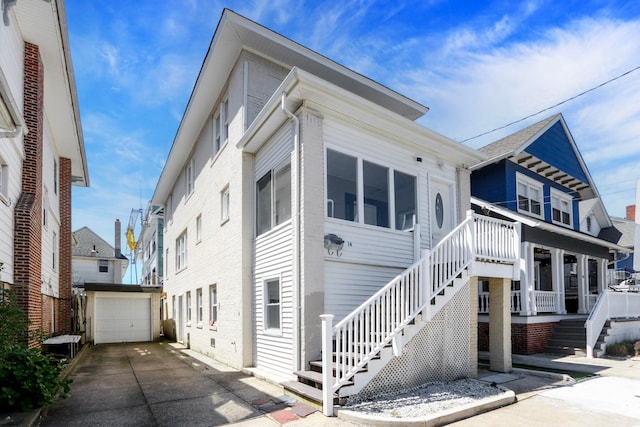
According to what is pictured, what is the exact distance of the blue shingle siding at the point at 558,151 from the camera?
16344 millimetres

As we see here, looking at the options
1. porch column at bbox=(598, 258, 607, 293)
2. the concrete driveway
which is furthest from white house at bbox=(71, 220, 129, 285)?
porch column at bbox=(598, 258, 607, 293)

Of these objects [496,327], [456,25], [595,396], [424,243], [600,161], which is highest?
[456,25]

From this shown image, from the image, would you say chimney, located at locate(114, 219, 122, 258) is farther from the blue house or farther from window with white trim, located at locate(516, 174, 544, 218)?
window with white trim, located at locate(516, 174, 544, 218)

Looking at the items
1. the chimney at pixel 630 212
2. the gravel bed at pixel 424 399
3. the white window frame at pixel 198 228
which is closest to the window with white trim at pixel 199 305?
the white window frame at pixel 198 228

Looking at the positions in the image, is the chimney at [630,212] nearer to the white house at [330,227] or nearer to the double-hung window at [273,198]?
the white house at [330,227]

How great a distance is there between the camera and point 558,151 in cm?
1755

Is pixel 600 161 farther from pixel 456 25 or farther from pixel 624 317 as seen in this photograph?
pixel 456 25

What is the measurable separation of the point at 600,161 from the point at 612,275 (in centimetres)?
575

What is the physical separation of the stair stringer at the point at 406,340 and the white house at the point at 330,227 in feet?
0.10

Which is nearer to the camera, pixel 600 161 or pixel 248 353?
pixel 248 353

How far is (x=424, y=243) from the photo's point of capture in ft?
33.0

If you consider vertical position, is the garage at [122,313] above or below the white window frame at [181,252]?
below

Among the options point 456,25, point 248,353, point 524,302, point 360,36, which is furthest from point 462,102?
point 248,353

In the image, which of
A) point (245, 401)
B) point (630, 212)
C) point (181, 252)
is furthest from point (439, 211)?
point (630, 212)
